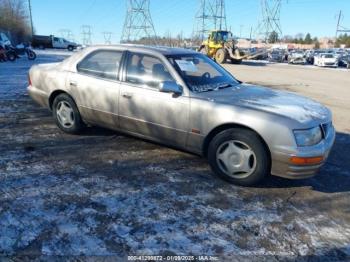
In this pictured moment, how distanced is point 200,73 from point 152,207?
7.15 ft

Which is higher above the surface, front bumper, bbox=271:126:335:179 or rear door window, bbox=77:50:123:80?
rear door window, bbox=77:50:123:80

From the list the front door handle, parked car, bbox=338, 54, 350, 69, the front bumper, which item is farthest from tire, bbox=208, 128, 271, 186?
parked car, bbox=338, 54, 350, 69

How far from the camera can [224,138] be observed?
13.6ft

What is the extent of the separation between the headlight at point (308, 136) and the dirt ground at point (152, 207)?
628 millimetres

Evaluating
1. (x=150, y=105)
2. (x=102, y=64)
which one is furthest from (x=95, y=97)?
(x=150, y=105)

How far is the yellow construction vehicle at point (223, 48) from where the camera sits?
98.0 ft

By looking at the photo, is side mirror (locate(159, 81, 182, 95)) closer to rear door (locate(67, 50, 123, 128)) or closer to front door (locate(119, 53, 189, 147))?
front door (locate(119, 53, 189, 147))

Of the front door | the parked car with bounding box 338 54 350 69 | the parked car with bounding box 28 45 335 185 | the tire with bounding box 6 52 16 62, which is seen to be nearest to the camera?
the parked car with bounding box 28 45 335 185

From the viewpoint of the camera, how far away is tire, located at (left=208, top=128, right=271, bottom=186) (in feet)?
13.0

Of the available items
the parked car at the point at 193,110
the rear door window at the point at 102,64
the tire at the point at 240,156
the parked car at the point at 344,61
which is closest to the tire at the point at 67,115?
the parked car at the point at 193,110

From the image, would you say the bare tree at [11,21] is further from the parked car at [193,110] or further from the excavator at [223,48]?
the parked car at [193,110]

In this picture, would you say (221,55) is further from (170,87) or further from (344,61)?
(170,87)

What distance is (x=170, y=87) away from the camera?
14.3 feet

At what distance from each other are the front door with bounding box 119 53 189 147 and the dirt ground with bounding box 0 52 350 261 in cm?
41
